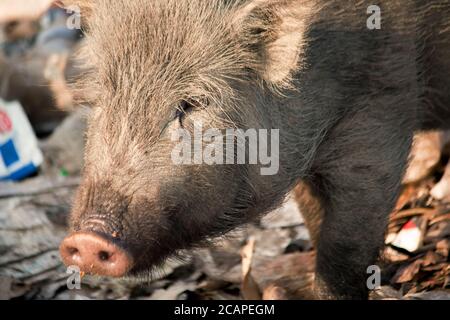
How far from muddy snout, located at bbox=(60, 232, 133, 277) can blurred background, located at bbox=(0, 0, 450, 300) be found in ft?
2.02

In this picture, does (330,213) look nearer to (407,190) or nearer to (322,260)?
(322,260)

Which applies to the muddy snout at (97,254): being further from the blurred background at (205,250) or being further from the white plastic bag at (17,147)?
the white plastic bag at (17,147)

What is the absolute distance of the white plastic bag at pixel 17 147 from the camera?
200 inches

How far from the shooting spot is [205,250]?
424cm

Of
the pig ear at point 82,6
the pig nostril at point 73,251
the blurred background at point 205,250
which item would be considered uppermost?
the pig ear at point 82,6

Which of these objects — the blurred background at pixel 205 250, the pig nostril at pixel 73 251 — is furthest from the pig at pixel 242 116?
the blurred background at pixel 205 250

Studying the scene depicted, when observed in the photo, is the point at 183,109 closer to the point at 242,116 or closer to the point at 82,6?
the point at 242,116

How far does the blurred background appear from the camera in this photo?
12.3ft

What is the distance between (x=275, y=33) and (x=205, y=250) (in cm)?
164

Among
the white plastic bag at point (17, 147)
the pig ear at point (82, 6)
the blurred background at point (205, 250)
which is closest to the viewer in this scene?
the pig ear at point (82, 6)

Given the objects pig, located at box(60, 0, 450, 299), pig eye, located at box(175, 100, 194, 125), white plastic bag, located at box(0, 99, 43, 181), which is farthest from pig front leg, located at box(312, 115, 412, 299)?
white plastic bag, located at box(0, 99, 43, 181)

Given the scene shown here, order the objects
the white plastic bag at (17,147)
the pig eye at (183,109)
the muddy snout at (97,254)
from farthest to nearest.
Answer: the white plastic bag at (17,147)
the pig eye at (183,109)
the muddy snout at (97,254)

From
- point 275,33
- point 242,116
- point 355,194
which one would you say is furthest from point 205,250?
point 275,33

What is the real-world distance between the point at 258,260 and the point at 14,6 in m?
4.41
